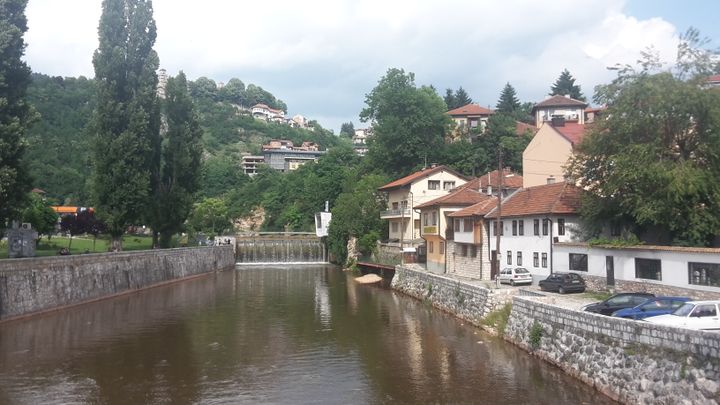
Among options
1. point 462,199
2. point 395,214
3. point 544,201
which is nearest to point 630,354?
point 544,201

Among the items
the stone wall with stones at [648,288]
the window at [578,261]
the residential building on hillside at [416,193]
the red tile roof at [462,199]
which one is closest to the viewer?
the stone wall with stones at [648,288]

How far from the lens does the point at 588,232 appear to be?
36.4 m

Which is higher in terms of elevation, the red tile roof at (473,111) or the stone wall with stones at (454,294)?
the red tile roof at (473,111)

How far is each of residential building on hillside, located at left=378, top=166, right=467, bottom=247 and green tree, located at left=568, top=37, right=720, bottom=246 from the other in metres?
33.1

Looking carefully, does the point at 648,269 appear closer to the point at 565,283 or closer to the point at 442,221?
the point at 565,283

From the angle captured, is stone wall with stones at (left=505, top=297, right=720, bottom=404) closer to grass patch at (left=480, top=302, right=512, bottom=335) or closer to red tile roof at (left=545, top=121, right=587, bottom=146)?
grass patch at (left=480, top=302, right=512, bottom=335)

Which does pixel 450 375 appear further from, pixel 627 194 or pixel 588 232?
pixel 588 232

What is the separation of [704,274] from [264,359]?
2048cm

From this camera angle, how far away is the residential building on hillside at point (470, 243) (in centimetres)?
4359

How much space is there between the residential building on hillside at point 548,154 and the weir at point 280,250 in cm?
4087

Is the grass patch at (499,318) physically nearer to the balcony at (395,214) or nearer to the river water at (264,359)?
the river water at (264,359)

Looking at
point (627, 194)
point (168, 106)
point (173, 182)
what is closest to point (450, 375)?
point (627, 194)

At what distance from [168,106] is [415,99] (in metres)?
37.6

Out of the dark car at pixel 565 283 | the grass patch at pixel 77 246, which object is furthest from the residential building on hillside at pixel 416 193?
the dark car at pixel 565 283
